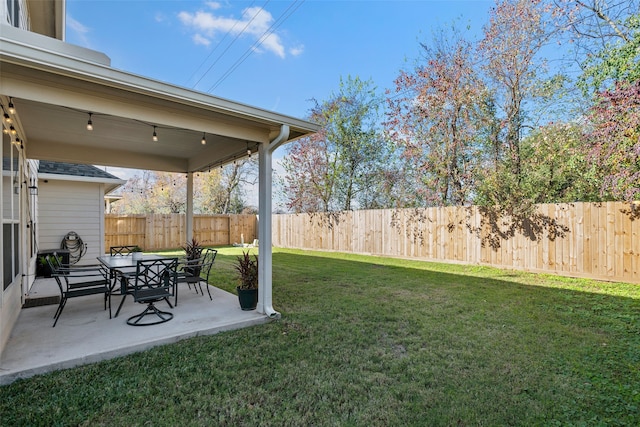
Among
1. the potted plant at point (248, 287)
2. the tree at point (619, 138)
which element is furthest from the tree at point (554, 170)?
the potted plant at point (248, 287)

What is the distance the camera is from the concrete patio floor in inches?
107

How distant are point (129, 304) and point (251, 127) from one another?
10.4ft

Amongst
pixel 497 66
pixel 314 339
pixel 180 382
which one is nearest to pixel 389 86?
pixel 497 66

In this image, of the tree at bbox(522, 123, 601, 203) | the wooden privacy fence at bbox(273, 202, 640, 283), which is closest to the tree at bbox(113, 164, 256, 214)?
the wooden privacy fence at bbox(273, 202, 640, 283)

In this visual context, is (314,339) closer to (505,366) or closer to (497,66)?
(505,366)

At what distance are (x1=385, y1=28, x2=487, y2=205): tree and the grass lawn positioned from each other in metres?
5.15

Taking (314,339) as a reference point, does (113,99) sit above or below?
above

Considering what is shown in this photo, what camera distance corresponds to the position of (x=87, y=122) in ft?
14.2

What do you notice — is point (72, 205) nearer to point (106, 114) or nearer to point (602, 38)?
point (106, 114)

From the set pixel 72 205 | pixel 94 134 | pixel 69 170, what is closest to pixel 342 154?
pixel 69 170

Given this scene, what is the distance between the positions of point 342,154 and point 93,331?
11068 mm

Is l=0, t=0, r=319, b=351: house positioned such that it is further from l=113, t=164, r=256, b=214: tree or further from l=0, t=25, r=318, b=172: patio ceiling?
l=113, t=164, r=256, b=214: tree

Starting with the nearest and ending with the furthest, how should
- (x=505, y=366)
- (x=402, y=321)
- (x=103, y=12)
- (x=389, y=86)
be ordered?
1. (x=505, y=366)
2. (x=402, y=321)
3. (x=103, y=12)
4. (x=389, y=86)

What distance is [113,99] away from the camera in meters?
3.03
